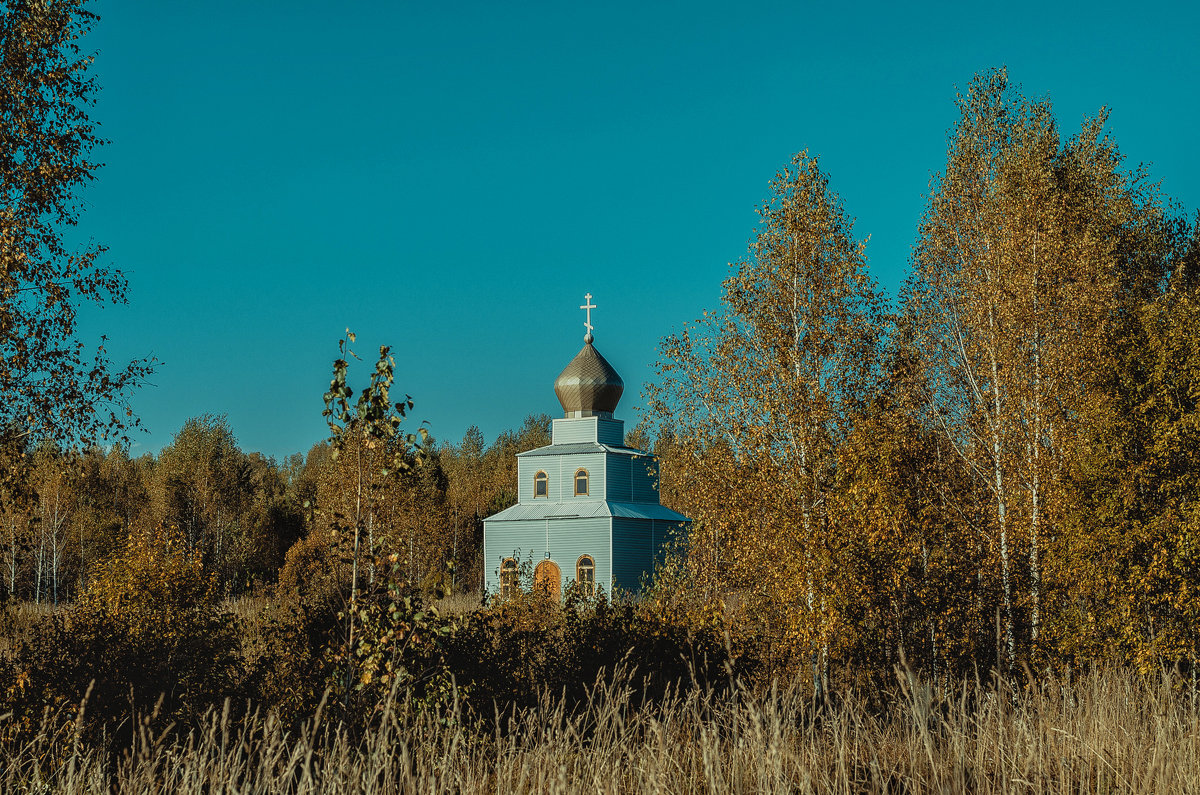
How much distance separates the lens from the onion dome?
35.1m

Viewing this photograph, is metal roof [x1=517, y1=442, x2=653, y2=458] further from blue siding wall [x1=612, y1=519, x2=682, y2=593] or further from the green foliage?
the green foliage

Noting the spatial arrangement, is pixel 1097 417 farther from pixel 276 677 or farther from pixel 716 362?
pixel 276 677

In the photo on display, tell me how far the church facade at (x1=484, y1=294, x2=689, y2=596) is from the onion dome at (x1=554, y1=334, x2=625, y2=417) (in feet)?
0.11

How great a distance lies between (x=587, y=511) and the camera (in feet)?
107

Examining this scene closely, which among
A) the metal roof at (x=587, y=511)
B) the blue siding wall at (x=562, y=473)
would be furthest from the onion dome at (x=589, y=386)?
the metal roof at (x=587, y=511)

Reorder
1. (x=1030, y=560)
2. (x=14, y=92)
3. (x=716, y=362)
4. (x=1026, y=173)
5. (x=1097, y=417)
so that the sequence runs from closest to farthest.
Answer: (x=14, y=92) → (x=1097, y=417) → (x=1030, y=560) → (x=716, y=362) → (x=1026, y=173)

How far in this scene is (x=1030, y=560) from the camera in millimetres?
15102

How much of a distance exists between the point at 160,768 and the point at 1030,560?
39.5ft

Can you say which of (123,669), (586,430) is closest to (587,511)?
(586,430)

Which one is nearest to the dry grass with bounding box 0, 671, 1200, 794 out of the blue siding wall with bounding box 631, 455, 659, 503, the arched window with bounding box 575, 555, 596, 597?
the arched window with bounding box 575, 555, 596, 597

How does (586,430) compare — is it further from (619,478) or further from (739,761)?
(739,761)

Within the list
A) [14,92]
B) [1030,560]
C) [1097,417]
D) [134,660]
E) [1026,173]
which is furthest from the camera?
[1026,173]

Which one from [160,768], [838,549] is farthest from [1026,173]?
[160,768]

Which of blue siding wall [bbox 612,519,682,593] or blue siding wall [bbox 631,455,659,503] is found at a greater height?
blue siding wall [bbox 631,455,659,503]
